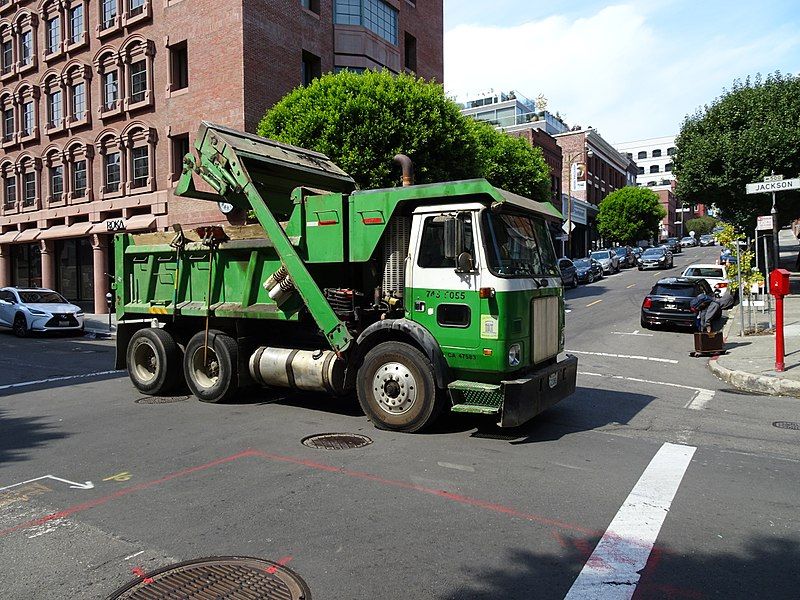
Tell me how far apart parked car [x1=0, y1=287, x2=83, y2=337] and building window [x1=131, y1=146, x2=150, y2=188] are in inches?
310

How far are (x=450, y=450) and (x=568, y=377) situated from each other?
86.8 inches

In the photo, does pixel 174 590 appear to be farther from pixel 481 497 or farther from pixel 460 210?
pixel 460 210

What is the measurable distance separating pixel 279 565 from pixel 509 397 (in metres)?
3.34

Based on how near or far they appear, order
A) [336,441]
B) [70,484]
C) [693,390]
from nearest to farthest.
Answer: [70,484] → [336,441] → [693,390]

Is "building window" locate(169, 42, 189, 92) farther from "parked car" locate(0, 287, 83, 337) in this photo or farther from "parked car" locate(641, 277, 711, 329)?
"parked car" locate(641, 277, 711, 329)

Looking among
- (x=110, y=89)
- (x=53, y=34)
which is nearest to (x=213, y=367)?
(x=110, y=89)

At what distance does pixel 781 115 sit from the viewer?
909 inches

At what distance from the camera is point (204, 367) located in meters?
9.44

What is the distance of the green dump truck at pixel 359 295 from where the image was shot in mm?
6887

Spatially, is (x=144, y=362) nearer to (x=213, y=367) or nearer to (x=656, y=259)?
(x=213, y=367)

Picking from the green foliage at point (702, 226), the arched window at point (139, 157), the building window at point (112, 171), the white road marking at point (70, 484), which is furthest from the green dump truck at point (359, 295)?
the green foliage at point (702, 226)

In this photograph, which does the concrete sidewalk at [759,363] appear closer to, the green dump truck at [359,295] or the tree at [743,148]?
the green dump truck at [359,295]

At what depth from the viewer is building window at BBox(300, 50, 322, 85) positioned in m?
26.0

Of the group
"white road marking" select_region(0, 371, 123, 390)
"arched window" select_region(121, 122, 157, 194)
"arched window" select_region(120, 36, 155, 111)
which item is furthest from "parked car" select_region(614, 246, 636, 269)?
"white road marking" select_region(0, 371, 123, 390)
